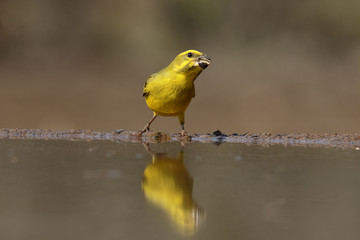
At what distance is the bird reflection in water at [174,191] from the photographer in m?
3.76

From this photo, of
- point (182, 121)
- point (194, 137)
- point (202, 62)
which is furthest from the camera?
point (194, 137)

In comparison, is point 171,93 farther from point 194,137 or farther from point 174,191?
point 174,191

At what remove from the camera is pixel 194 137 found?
911 cm

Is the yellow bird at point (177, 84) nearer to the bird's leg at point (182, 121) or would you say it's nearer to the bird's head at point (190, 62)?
the bird's head at point (190, 62)

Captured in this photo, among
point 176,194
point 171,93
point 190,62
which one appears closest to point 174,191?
point 176,194

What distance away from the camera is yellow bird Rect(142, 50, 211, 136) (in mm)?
8414

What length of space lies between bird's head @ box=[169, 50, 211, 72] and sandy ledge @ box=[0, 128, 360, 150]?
1059mm

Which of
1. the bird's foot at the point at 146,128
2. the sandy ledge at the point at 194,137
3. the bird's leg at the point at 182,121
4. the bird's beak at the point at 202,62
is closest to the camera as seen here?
the bird's beak at the point at 202,62

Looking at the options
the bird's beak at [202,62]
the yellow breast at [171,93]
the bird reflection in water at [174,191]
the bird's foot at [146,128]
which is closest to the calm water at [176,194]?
the bird reflection in water at [174,191]

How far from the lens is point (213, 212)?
394 centimetres

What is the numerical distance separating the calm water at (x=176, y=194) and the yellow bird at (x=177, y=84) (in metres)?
1.26

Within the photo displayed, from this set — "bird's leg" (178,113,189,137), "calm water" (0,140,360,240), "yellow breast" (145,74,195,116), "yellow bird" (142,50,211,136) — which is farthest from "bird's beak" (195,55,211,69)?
"calm water" (0,140,360,240)

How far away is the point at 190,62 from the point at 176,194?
411 centimetres

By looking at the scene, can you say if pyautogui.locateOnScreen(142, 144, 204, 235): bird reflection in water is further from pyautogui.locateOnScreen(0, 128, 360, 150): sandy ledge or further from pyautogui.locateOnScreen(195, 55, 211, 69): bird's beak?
pyautogui.locateOnScreen(0, 128, 360, 150): sandy ledge
